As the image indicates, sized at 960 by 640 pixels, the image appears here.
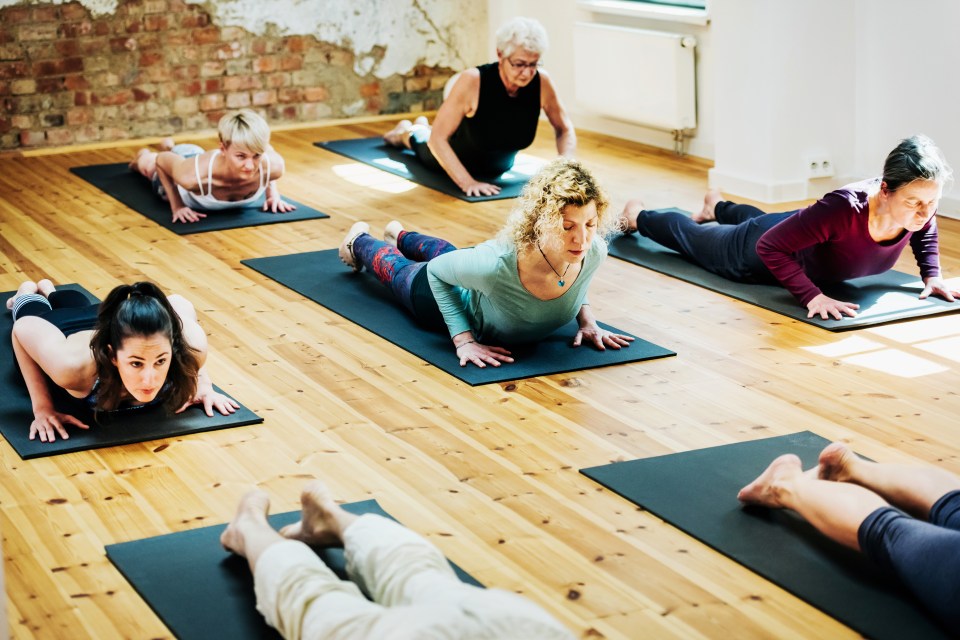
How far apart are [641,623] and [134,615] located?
3.00ft

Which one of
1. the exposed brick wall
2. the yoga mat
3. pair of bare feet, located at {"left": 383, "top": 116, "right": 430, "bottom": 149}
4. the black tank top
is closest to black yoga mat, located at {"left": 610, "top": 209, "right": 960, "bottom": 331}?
the yoga mat

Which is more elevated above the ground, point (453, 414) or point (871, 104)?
point (871, 104)

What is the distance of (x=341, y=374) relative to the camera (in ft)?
11.9

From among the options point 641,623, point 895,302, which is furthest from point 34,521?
point 895,302

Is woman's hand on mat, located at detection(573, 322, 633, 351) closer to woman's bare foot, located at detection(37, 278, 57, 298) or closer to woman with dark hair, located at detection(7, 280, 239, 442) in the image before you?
woman with dark hair, located at detection(7, 280, 239, 442)

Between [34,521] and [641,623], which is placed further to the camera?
[34,521]

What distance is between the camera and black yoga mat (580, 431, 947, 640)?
89.3 inches

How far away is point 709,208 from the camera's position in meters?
4.81

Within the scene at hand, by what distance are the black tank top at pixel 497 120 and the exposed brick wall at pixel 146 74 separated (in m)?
2.17

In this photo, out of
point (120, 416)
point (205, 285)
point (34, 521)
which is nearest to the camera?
point (34, 521)

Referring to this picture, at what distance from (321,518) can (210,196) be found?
3.29 meters

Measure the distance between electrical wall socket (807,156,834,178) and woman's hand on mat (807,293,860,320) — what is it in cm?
174

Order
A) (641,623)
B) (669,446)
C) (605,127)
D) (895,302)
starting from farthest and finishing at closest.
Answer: (605,127), (895,302), (669,446), (641,623)

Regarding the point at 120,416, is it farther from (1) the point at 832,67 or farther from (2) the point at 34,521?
(1) the point at 832,67
